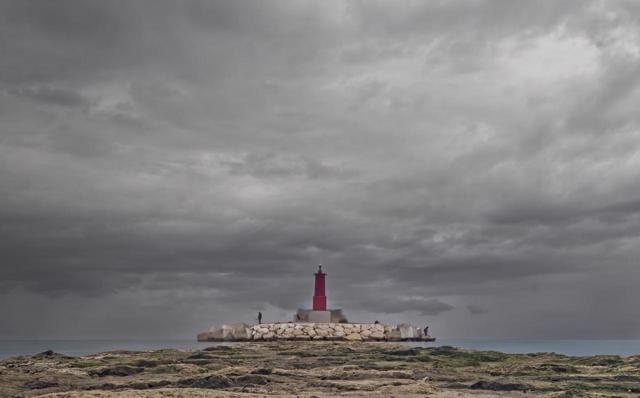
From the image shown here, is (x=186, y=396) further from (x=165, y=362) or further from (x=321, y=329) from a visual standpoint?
(x=321, y=329)

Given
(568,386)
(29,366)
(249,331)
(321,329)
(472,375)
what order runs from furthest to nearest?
(249,331) < (321,329) < (29,366) < (472,375) < (568,386)

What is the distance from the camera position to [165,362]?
26141 millimetres

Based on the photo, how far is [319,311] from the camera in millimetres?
80000

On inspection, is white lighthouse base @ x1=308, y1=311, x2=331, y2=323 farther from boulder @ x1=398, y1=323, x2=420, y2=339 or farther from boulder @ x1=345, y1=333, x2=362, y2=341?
boulder @ x1=398, y1=323, x2=420, y2=339

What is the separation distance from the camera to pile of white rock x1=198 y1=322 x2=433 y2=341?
2869 inches

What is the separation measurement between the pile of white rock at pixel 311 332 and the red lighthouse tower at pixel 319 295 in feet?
14.4

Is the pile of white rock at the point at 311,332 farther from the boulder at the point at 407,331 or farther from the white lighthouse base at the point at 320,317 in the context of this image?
the white lighthouse base at the point at 320,317

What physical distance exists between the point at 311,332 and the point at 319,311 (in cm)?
743

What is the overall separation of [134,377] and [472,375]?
10487 mm

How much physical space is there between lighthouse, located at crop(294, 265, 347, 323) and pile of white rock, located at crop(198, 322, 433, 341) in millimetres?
2787

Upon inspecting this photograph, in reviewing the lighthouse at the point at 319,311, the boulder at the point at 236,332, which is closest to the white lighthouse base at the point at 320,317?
the lighthouse at the point at 319,311

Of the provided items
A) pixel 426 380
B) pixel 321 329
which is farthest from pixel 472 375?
pixel 321 329

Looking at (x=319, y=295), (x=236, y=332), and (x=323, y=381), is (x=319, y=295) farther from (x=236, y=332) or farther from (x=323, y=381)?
(x=323, y=381)

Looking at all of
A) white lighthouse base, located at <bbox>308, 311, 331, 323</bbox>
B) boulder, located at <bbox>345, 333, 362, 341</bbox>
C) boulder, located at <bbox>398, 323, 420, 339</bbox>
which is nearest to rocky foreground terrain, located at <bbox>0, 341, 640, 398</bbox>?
boulder, located at <bbox>345, 333, 362, 341</bbox>
